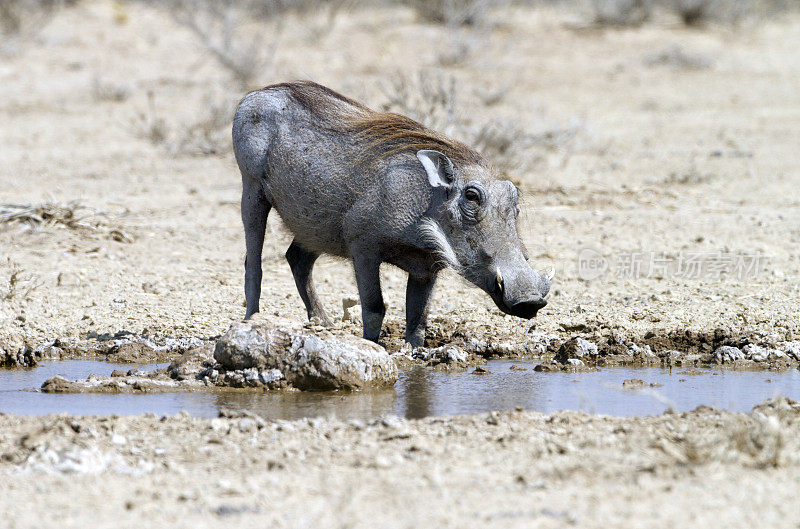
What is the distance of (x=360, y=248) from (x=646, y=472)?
250 centimetres

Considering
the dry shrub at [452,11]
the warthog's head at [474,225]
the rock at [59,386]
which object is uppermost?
the dry shrub at [452,11]

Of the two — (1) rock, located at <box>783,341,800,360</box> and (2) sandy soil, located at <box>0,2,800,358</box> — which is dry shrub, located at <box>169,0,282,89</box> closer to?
(2) sandy soil, located at <box>0,2,800,358</box>

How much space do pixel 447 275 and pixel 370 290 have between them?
1.93 m

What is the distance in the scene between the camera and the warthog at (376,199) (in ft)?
18.4

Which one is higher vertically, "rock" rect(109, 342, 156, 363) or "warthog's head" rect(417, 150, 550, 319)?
"warthog's head" rect(417, 150, 550, 319)

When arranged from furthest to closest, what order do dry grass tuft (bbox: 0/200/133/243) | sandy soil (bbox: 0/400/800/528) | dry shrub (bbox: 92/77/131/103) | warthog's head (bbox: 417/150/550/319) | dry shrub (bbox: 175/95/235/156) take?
dry shrub (bbox: 92/77/131/103) → dry shrub (bbox: 175/95/235/156) → dry grass tuft (bbox: 0/200/133/243) → warthog's head (bbox: 417/150/550/319) → sandy soil (bbox: 0/400/800/528)

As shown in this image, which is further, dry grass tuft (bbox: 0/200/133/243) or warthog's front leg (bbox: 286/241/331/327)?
dry grass tuft (bbox: 0/200/133/243)

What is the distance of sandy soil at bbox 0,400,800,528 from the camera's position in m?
3.31

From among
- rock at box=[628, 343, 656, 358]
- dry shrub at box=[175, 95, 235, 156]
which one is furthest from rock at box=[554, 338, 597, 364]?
dry shrub at box=[175, 95, 235, 156]

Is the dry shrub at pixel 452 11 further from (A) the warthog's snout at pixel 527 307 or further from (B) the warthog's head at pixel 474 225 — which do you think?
(A) the warthog's snout at pixel 527 307

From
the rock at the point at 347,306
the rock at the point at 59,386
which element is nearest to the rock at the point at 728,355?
the rock at the point at 347,306

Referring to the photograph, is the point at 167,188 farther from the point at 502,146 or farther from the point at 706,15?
the point at 706,15

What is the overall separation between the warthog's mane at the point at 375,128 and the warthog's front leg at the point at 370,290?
54cm

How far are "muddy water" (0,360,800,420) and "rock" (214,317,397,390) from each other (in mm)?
69
